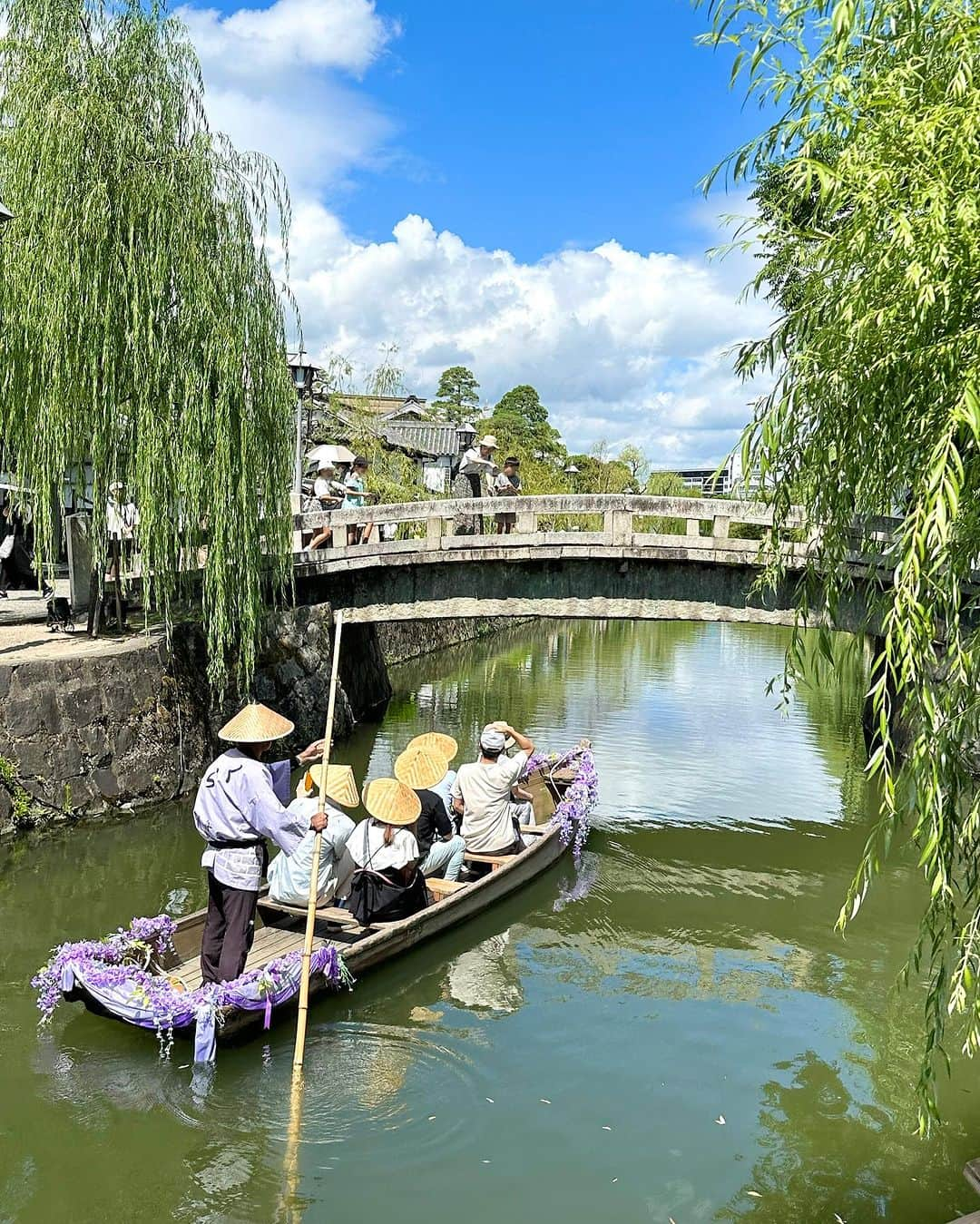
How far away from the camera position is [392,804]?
7453 millimetres

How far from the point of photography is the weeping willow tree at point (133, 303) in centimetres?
1094

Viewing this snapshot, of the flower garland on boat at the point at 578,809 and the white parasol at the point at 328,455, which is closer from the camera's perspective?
the flower garland on boat at the point at 578,809

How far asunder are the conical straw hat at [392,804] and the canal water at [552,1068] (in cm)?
121

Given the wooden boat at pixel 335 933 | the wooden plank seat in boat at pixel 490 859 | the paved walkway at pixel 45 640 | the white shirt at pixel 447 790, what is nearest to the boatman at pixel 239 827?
the wooden boat at pixel 335 933

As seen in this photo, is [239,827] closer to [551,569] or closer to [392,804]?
[392,804]

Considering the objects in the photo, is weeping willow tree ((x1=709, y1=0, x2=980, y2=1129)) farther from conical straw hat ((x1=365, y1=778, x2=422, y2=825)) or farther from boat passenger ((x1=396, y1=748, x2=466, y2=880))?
boat passenger ((x1=396, y1=748, x2=466, y2=880))

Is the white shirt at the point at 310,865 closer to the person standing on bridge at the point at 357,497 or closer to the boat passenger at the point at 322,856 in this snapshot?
the boat passenger at the point at 322,856

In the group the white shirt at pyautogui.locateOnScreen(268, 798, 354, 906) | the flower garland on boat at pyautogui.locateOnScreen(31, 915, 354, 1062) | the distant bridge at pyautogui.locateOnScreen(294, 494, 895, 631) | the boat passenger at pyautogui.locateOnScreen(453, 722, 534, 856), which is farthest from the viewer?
the distant bridge at pyautogui.locateOnScreen(294, 494, 895, 631)

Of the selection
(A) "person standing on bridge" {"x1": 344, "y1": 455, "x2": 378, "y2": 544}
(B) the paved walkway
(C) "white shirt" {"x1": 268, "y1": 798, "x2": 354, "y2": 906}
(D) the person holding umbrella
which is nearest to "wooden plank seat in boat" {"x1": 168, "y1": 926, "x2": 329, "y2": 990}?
(C) "white shirt" {"x1": 268, "y1": 798, "x2": 354, "y2": 906}

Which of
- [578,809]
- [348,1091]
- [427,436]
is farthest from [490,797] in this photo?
[427,436]

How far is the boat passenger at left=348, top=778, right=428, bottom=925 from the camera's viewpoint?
296 inches

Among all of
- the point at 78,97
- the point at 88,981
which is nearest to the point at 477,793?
the point at 88,981

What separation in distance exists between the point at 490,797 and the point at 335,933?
88.6 inches

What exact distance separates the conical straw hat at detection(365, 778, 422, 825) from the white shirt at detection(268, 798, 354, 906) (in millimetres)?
286
